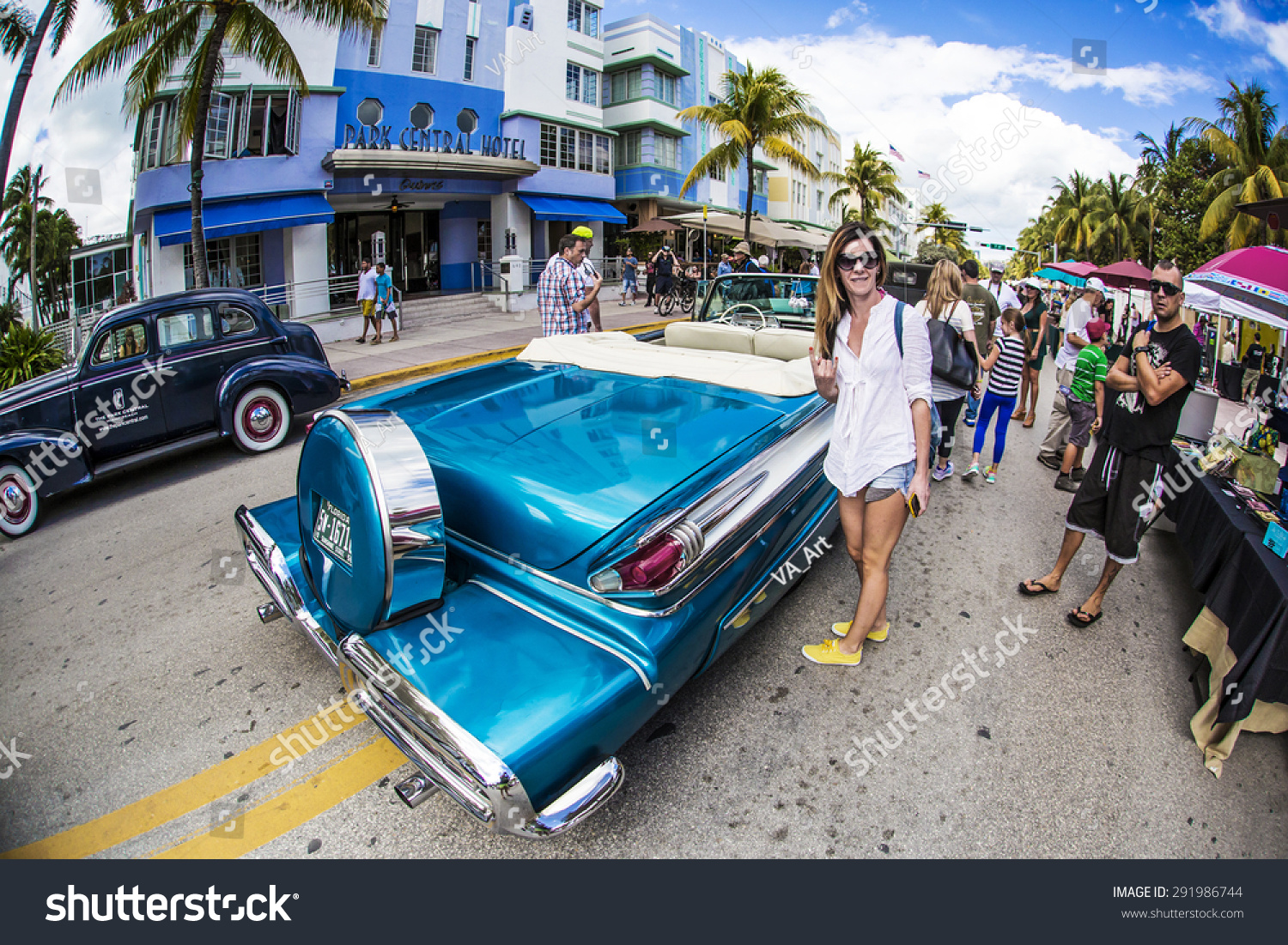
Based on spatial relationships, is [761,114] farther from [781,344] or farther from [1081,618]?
[1081,618]

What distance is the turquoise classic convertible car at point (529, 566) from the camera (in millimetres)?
1814

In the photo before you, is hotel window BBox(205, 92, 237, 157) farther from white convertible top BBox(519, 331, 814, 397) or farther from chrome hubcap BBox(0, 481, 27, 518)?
white convertible top BBox(519, 331, 814, 397)

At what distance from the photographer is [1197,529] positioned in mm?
3383

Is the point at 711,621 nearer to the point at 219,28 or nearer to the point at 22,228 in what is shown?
the point at 219,28

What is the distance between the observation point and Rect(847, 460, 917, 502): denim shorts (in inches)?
107

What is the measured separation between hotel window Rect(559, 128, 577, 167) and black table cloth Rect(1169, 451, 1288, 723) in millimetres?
23778

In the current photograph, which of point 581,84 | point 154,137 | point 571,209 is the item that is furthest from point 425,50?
point 154,137

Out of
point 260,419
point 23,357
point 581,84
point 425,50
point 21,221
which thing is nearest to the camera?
point 260,419

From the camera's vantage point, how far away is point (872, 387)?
107 inches

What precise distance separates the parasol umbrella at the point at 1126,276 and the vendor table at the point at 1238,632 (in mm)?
11681
